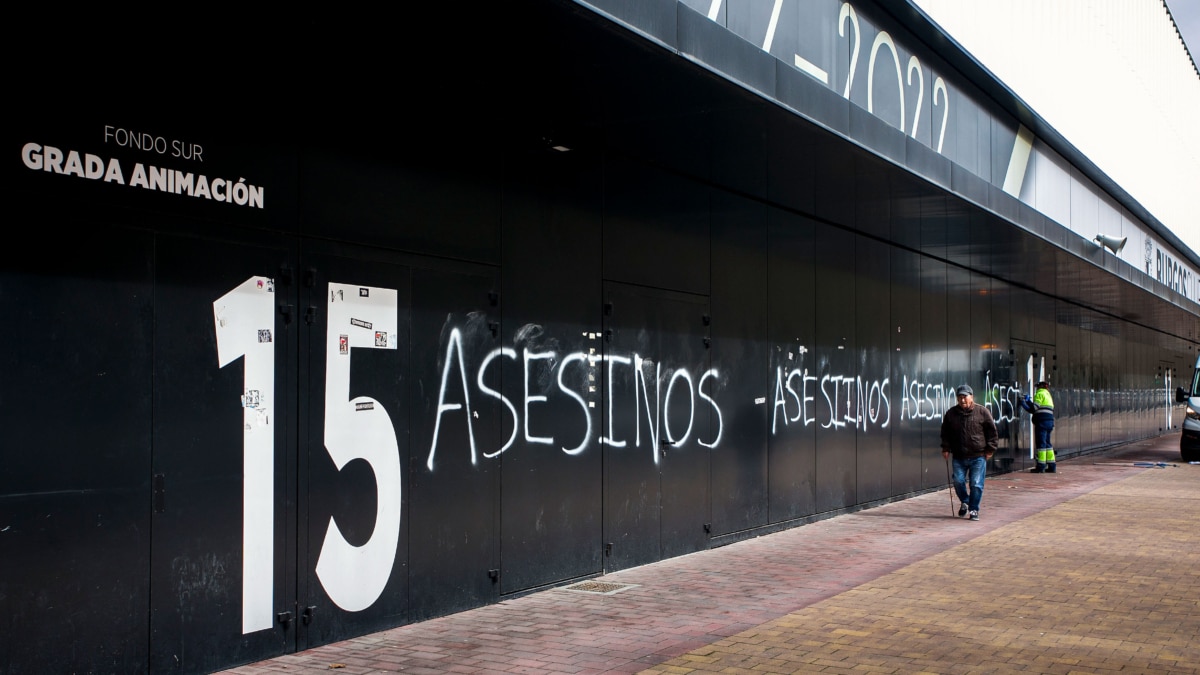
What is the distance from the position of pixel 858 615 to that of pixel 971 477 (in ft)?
22.6

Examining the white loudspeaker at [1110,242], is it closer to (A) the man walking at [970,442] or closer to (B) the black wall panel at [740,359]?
(A) the man walking at [970,442]

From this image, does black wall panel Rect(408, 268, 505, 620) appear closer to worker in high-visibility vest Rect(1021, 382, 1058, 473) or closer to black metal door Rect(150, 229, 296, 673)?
black metal door Rect(150, 229, 296, 673)

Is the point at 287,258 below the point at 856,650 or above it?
above

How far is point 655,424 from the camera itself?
1041cm

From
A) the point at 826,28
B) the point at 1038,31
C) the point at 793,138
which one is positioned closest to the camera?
the point at 793,138

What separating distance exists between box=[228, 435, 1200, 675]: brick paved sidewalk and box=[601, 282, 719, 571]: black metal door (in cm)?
32

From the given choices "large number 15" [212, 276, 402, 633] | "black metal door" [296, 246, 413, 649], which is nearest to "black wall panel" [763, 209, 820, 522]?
"black metal door" [296, 246, 413, 649]

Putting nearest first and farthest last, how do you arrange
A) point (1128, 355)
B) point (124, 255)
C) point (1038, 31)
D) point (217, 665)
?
1. point (124, 255)
2. point (217, 665)
3. point (1038, 31)
4. point (1128, 355)

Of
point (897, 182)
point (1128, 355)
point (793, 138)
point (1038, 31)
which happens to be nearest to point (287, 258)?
point (793, 138)

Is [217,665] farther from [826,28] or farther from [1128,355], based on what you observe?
[1128,355]

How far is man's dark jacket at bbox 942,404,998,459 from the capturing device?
1400 cm

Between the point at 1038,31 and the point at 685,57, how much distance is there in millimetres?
12587

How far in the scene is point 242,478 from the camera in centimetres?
644

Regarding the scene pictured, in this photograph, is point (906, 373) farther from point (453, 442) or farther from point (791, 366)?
point (453, 442)
